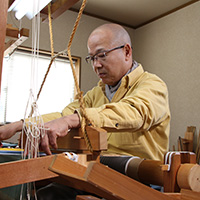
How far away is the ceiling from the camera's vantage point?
4137mm

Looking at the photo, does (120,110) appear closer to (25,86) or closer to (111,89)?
(111,89)

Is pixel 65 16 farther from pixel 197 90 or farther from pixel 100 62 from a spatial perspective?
pixel 100 62

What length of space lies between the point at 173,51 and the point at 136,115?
3351 millimetres

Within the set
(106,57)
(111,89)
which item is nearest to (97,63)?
(106,57)

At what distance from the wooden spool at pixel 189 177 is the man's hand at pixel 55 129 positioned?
329 mm

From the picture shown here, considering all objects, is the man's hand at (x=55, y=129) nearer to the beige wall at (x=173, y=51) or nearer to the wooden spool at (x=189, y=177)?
the wooden spool at (x=189, y=177)

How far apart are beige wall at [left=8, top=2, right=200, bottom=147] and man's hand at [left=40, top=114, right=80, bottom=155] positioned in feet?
10.4

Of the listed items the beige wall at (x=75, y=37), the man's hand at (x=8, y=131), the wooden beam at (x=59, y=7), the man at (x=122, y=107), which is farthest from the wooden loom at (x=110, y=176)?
the beige wall at (x=75, y=37)

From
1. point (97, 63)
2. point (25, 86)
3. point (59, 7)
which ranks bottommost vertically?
point (97, 63)

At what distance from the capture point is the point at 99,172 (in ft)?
1.59

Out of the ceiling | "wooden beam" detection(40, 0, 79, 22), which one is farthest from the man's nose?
the ceiling

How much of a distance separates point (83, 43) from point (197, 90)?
175 centimetres

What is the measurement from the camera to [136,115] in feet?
3.53

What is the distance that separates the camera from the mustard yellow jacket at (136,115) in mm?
1003
